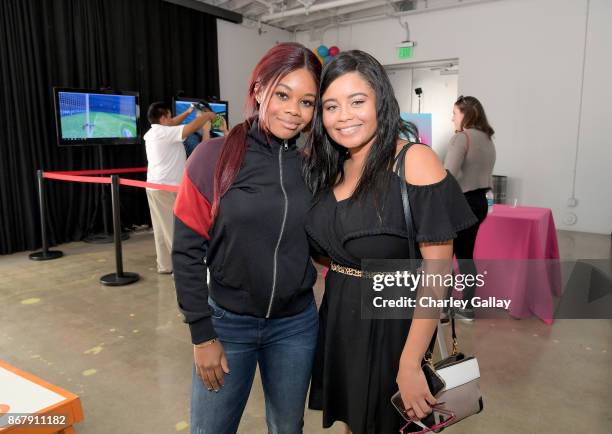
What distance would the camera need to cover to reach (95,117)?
548cm

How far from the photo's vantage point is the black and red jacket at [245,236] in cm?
118

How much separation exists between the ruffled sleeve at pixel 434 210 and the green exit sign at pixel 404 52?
272 inches

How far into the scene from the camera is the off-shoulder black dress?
112cm

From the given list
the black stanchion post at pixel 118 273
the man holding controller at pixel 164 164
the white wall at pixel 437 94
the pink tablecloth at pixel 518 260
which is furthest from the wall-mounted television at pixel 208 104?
the pink tablecloth at pixel 518 260

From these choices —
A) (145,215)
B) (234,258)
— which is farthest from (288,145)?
(145,215)

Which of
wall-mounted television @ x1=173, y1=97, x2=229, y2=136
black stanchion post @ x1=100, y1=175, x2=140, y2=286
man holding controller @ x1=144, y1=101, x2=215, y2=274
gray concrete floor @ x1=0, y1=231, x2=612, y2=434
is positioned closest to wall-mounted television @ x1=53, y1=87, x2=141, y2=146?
wall-mounted television @ x1=173, y1=97, x2=229, y2=136

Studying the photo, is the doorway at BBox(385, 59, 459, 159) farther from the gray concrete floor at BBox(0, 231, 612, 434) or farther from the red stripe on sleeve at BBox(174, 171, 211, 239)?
the red stripe on sleeve at BBox(174, 171, 211, 239)

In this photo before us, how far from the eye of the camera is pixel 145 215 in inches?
261

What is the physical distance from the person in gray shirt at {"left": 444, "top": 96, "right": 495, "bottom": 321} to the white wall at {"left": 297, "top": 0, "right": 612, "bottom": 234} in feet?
12.8

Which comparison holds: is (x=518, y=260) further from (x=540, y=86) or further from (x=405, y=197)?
(x=540, y=86)

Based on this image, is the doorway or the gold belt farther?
the doorway

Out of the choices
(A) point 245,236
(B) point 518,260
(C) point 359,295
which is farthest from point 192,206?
(B) point 518,260

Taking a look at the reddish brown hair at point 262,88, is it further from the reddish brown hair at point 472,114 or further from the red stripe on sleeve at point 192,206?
the reddish brown hair at point 472,114

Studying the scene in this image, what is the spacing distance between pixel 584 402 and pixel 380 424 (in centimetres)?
159
